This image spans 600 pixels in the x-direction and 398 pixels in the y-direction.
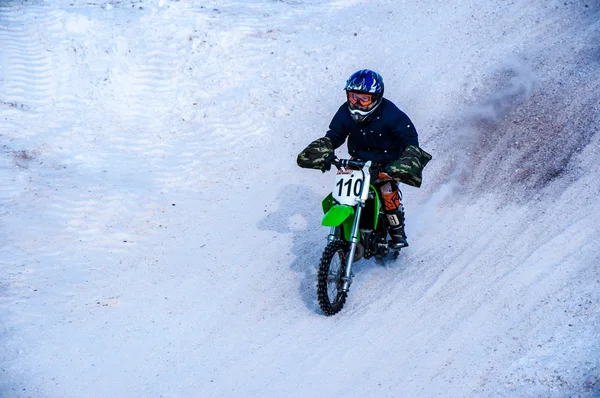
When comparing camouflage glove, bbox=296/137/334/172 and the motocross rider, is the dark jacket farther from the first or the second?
camouflage glove, bbox=296/137/334/172

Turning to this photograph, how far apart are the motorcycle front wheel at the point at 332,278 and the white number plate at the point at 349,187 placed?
439 mm

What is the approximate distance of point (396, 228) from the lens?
7.52 m

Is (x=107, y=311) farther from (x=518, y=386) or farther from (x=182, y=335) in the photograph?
(x=518, y=386)

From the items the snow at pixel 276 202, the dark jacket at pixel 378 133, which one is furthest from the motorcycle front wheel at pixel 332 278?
the dark jacket at pixel 378 133

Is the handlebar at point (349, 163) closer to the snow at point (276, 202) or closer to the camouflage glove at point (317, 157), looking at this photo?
the camouflage glove at point (317, 157)

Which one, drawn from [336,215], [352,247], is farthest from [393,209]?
[336,215]

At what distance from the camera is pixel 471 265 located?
24.6 ft

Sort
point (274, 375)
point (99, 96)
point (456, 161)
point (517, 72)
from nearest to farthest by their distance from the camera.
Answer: point (274, 375)
point (456, 161)
point (517, 72)
point (99, 96)

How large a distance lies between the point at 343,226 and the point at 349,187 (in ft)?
1.45

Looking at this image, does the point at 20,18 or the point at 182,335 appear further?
the point at 20,18

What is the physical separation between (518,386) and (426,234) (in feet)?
10.4

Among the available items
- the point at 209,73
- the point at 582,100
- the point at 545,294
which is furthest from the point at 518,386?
the point at 209,73

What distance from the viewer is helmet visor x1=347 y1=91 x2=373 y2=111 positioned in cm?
701

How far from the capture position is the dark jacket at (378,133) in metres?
7.17
